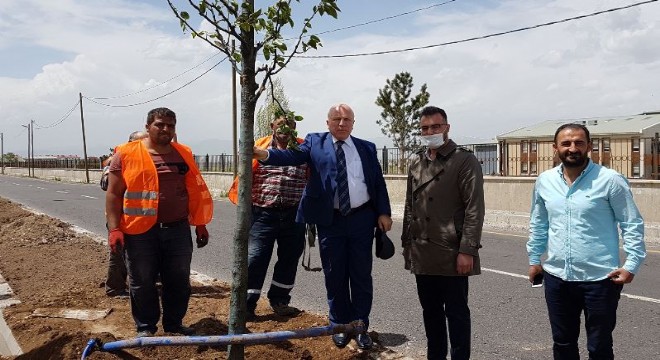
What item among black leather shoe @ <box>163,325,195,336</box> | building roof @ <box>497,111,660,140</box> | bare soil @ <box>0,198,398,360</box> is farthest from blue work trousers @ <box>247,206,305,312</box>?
building roof @ <box>497,111,660,140</box>

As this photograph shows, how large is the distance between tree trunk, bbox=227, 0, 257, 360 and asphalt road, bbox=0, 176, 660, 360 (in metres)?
1.61

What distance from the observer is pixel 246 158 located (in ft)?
10.4

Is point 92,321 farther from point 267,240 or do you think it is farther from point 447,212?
point 447,212

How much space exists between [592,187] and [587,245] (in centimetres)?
32

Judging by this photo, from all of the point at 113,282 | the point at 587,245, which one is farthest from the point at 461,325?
the point at 113,282

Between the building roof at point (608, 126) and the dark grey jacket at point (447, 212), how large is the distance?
2666 centimetres

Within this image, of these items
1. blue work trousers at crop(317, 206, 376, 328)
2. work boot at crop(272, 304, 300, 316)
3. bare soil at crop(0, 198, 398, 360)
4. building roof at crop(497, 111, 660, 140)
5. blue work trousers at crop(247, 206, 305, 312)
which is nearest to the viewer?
bare soil at crop(0, 198, 398, 360)

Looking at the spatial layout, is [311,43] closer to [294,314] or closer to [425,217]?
[425,217]

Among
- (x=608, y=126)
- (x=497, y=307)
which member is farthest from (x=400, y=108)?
(x=497, y=307)

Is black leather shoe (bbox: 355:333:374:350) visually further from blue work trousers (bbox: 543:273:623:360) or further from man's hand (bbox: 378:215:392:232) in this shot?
blue work trousers (bbox: 543:273:623:360)

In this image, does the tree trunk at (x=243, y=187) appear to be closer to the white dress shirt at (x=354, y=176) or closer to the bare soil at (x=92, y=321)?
the bare soil at (x=92, y=321)

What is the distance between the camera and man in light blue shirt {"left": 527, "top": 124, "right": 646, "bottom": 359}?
120 inches

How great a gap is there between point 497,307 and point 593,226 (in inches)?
115

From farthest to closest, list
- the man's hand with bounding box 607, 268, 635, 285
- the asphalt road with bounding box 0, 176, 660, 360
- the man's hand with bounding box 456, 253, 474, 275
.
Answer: the asphalt road with bounding box 0, 176, 660, 360 → the man's hand with bounding box 456, 253, 474, 275 → the man's hand with bounding box 607, 268, 635, 285
